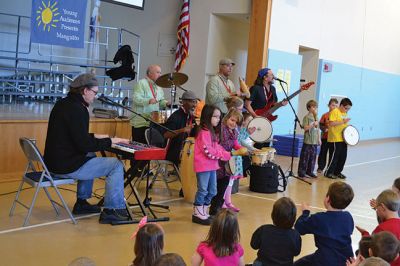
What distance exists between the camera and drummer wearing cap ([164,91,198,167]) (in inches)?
236

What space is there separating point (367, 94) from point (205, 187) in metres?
12.7

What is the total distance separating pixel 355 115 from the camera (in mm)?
16031

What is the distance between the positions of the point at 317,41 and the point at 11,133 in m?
9.05

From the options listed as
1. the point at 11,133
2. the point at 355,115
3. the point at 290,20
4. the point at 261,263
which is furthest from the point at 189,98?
the point at 355,115

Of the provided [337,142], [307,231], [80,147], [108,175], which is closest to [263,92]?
[337,142]

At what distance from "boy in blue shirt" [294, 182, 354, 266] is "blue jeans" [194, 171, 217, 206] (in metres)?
1.90

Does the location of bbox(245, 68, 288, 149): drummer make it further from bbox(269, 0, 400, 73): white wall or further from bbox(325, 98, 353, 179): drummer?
bbox(269, 0, 400, 73): white wall

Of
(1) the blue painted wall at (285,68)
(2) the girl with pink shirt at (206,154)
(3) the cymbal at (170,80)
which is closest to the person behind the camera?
(2) the girl with pink shirt at (206,154)

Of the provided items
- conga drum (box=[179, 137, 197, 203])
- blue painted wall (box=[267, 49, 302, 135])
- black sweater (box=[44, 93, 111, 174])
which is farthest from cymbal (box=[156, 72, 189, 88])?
blue painted wall (box=[267, 49, 302, 135])

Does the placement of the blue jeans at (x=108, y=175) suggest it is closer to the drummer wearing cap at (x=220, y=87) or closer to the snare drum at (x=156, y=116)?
the snare drum at (x=156, y=116)

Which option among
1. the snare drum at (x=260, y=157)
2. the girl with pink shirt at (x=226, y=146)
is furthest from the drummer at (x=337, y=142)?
the girl with pink shirt at (x=226, y=146)

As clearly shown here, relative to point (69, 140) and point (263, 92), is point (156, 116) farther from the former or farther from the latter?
point (69, 140)

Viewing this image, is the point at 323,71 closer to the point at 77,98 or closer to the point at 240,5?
the point at 240,5

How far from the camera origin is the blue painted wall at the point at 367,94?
47.2 ft
